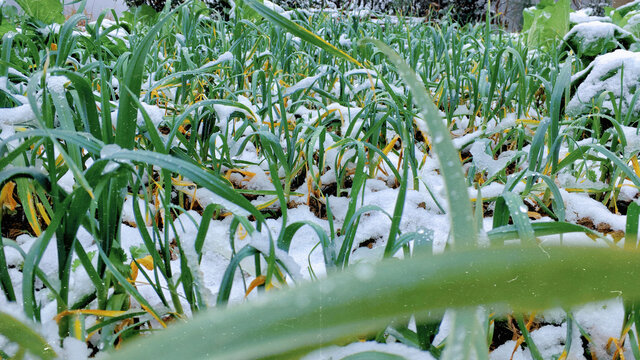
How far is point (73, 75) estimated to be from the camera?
2.21 ft

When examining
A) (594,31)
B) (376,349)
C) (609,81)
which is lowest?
(376,349)

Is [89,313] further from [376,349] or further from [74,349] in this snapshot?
[376,349]

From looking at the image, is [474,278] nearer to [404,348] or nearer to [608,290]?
[608,290]

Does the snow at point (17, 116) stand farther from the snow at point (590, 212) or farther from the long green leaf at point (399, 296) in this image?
the snow at point (590, 212)

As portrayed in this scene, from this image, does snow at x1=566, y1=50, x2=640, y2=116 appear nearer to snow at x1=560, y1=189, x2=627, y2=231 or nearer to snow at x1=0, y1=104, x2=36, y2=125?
snow at x1=560, y1=189, x2=627, y2=231

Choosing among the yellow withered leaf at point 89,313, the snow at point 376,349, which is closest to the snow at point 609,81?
the snow at point 376,349

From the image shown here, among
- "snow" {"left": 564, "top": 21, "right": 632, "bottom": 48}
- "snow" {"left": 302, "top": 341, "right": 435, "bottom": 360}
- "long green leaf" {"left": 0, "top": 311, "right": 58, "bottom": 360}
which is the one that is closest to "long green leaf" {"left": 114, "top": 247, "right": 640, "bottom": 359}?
"long green leaf" {"left": 0, "top": 311, "right": 58, "bottom": 360}

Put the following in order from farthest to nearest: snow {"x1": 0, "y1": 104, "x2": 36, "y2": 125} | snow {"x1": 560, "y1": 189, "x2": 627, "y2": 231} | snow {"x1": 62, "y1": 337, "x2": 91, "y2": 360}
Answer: snow {"x1": 560, "y1": 189, "x2": 627, "y2": 231}
snow {"x1": 0, "y1": 104, "x2": 36, "y2": 125}
snow {"x1": 62, "y1": 337, "x2": 91, "y2": 360}

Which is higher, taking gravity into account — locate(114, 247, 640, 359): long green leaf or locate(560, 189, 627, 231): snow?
locate(114, 247, 640, 359): long green leaf

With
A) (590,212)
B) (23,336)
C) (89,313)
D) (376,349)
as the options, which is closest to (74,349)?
(89,313)

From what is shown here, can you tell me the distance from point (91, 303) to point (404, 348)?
0.45 meters

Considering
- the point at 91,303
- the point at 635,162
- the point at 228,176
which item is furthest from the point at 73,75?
the point at 635,162

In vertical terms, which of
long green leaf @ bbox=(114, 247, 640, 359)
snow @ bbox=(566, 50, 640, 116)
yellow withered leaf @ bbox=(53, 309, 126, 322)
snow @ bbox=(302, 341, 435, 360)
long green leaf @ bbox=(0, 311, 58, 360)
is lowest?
snow @ bbox=(302, 341, 435, 360)

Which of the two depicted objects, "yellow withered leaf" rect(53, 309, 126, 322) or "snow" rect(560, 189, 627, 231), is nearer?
"yellow withered leaf" rect(53, 309, 126, 322)
